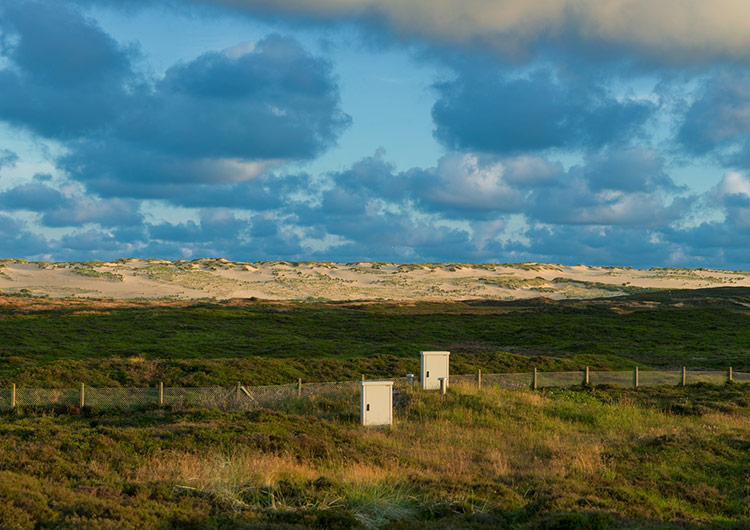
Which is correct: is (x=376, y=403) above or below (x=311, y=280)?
below

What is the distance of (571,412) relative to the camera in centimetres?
2559

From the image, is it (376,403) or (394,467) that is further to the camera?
(376,403)

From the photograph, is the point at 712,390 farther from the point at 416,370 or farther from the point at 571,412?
the point at 416,370

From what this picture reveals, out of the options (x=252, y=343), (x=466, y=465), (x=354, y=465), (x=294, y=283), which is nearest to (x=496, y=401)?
(x=466, y=465)

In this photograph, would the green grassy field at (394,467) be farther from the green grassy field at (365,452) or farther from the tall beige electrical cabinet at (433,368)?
the tall beige electrical cabinet at (433,368)

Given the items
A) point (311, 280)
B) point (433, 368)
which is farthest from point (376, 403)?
point (311, 280)

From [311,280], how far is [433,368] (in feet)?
321

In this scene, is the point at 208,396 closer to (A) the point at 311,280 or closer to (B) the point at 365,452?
(B) the point at 365,452

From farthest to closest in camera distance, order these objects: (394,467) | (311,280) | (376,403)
Answer: (311,280) < (376,403) < (394,467)

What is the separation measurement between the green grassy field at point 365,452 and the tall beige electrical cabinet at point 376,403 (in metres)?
0.63

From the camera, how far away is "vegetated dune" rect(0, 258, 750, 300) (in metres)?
107

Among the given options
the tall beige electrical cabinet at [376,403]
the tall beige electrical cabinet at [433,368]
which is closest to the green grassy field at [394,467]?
the tall beige electrical cabinet at [376,403]

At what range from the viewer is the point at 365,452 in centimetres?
1764

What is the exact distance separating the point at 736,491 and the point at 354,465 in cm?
893
